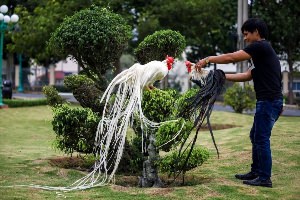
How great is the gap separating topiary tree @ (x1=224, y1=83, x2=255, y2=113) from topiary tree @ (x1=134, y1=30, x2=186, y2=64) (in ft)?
49.6

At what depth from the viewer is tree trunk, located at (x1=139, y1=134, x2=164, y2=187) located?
7.03m

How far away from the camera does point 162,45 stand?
25.7 feet

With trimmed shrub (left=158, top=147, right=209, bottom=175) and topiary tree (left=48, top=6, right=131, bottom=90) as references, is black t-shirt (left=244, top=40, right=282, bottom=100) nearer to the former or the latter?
trimmed shrub (left=158, top=147, right=209, bottom=175)

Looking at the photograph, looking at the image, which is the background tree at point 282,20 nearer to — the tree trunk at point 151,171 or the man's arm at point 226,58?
the tree trunk at point 151,171

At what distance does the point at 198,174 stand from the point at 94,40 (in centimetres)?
239

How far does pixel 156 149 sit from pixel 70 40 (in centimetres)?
206

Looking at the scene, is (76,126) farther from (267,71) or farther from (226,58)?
(267,71)

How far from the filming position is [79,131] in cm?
785

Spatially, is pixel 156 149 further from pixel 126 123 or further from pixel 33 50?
pixel 33 50

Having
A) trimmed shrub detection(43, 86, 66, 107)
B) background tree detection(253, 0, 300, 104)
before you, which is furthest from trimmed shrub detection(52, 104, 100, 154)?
background tree detection(253, 0, 300, 104)

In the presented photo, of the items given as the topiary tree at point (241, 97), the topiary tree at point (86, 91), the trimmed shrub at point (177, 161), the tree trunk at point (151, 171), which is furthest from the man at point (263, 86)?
the topiary tree at point (241, 97)

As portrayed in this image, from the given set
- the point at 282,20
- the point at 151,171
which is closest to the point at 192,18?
the point at 282,20

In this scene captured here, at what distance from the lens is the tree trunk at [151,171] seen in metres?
7.03

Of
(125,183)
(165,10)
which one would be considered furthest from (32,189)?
(165,10)
